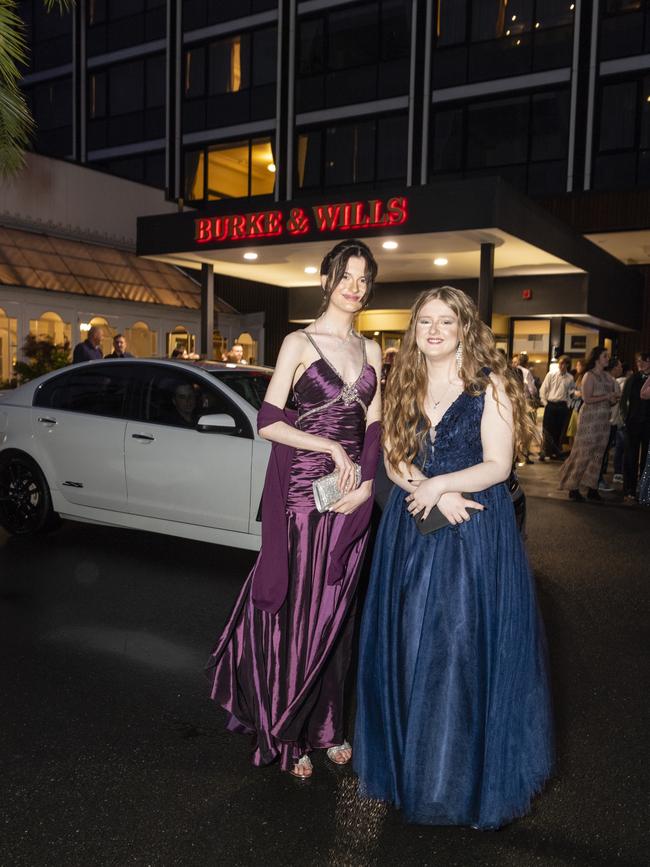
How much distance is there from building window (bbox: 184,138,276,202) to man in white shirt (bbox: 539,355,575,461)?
53.1 ft

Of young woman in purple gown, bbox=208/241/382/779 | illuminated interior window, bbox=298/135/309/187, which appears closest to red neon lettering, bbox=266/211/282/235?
young woman in purple gown, bbox=208/241/382/779

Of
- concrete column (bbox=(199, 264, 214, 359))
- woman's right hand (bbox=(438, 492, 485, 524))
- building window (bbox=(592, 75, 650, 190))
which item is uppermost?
building window (bbox=(592, 75, 650, 190))

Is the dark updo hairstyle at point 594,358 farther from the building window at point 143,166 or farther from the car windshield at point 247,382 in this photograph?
the building window at point 143,166

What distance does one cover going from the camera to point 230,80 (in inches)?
1092

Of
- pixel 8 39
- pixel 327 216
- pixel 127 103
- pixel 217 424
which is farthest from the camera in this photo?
pixel 127 103

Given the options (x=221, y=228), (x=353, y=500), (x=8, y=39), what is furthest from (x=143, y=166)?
(x=353, y=500)

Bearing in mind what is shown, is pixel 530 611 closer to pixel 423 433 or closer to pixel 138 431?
pixel 423 433

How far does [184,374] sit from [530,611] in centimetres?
440

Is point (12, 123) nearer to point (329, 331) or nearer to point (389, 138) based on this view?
point (329, 331)

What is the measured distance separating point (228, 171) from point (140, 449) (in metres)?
23.7

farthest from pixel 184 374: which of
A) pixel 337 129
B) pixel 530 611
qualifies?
pixel 337 129

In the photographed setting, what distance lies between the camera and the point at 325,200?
1353cm

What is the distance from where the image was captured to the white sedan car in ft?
19.7

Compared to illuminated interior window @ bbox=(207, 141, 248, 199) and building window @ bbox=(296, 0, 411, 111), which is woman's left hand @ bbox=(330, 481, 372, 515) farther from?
illuminated interior window @ bbox=(207, 141, 248, 199)
